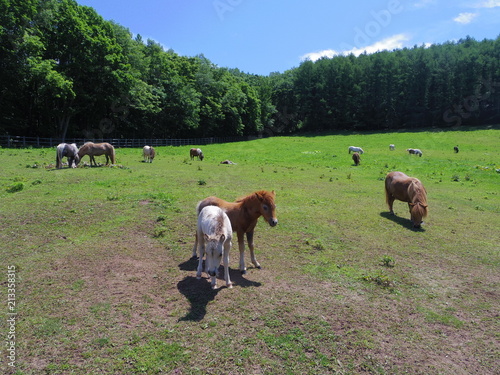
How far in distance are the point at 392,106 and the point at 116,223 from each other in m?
85.2

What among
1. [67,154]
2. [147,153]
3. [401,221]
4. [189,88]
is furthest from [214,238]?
[189,88]

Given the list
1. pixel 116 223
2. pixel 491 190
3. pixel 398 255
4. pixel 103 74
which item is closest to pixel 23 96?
pixel 103 74

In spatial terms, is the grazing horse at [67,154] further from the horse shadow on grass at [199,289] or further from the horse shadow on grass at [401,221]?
the horse shadow on grass at [401,221]

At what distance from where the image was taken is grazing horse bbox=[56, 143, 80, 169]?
19.4 metres

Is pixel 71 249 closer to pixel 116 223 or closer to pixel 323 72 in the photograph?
pixel 116 223

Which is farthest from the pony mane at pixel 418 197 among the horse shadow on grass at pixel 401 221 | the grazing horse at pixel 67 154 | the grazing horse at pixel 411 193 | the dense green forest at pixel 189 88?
the dense green forest at pixel 189 88

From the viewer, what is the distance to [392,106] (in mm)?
80250

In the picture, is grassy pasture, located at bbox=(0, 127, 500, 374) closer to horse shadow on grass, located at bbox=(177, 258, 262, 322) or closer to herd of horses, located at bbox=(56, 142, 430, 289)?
horse shadow on grass, located at bbox=(177, 258, 262, 322)

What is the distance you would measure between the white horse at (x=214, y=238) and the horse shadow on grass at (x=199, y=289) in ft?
0.69

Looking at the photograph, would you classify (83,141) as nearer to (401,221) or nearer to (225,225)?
(401,221)

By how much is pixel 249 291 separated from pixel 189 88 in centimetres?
5947

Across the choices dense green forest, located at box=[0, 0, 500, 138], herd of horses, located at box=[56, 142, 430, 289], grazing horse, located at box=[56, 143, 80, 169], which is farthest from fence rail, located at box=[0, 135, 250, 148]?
herd of horses, located at box=[56, 142, 430, 289]

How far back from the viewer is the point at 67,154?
19812mm

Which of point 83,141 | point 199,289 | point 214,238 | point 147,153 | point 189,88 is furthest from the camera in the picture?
point 189,88
